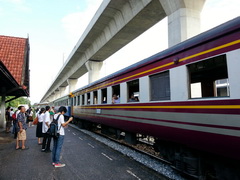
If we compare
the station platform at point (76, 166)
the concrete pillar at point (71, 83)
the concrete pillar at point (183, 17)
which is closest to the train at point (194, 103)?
the station platform at point (76, 166)

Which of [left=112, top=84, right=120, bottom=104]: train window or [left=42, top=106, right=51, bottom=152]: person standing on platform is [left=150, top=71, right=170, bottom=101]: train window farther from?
[left=42, top=106, right=51, bottom=152]: person standing on platform

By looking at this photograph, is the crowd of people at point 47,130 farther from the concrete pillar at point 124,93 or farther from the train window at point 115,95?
the train window at point 115,95

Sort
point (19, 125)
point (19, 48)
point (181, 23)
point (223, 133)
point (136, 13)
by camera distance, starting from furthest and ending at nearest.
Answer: point (19, 48) < point (136, 13) < point (181, 23) < point (19, 125) < point (223, 133)

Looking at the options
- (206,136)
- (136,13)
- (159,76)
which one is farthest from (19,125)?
(136,13)

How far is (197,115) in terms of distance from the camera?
11.8 ft

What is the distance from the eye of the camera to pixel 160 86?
4.85 m

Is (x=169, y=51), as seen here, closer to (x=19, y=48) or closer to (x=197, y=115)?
(x=197, y=115)

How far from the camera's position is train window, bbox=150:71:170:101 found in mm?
4598

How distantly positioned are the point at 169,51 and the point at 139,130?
2.59 m

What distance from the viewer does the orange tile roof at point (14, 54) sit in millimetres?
11910

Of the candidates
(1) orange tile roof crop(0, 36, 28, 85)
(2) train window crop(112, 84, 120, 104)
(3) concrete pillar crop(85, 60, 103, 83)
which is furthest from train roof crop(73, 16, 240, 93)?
(3) concrete pillar crop(85, 60, 103, 83)

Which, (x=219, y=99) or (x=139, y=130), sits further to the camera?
(x=139, y=130)

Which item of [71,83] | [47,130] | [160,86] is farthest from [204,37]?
[71,83]

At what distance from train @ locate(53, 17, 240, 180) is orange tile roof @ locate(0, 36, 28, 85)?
346 inches
